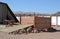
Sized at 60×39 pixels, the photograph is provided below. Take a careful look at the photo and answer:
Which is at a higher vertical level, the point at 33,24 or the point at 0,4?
the point at 0,4

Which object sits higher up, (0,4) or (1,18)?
(0,4)

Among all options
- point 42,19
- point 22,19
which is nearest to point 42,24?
point 42,19

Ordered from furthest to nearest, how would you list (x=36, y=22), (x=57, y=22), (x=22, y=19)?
(x=57, y=22) < (x=22, y=19) < (x=36, y=22)

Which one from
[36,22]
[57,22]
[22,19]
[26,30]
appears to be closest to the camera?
[26,30]

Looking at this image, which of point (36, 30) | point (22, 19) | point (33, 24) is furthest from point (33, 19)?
point (22, 19)

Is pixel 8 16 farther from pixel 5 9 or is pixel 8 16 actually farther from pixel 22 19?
pixel 22 19

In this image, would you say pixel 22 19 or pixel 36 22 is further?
pixel 22 19

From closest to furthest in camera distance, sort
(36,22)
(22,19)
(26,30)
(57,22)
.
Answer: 1. (26,30)
2. (36,22)
3. (22,19)
4. (57,22)

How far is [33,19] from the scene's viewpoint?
93.3ft

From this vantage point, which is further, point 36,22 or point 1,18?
point 1,18

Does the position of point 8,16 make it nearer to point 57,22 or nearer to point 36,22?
point 57,22

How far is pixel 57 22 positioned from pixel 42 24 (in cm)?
1591

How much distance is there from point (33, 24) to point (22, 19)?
4800 mm

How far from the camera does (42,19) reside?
28.3 m
